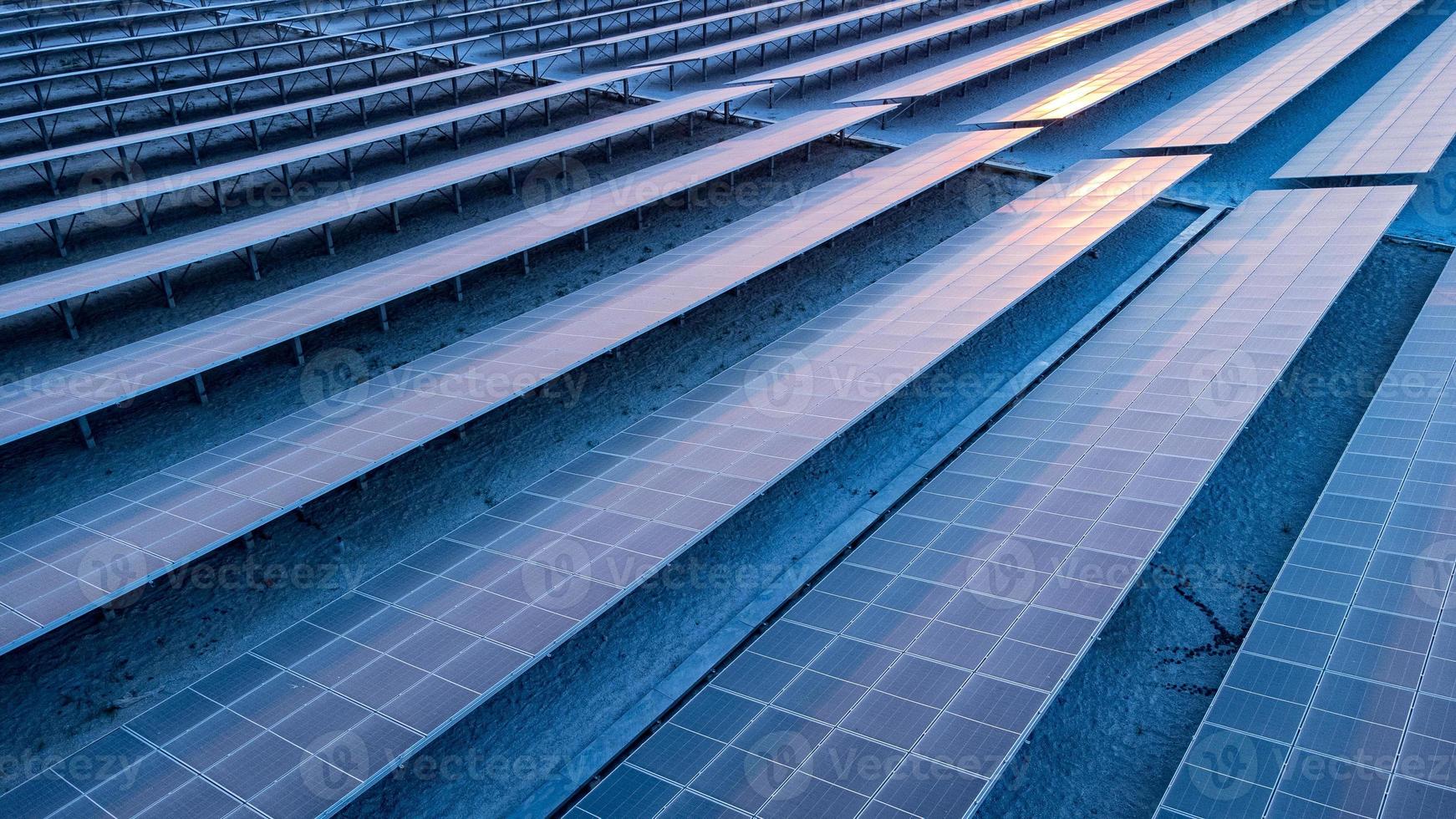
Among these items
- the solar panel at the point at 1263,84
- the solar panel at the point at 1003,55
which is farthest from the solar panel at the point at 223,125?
the solar panel at the point at 1263,84

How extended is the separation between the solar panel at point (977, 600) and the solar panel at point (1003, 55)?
17.1 m

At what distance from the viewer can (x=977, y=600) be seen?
14727mm

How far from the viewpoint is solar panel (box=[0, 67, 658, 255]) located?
25.0 metres

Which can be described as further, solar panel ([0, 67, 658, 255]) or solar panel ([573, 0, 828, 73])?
solar panel ([573, 0, 828, 73])

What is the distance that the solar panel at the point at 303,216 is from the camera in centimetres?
2164

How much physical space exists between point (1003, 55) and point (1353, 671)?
33.6 metres

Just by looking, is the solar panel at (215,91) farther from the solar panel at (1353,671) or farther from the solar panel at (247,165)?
the solar panel at (1353,671)

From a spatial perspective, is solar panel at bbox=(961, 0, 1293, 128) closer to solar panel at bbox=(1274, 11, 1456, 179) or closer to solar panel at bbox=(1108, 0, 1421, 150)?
solar panel at bbox=(1108, 0, 1421, 150)

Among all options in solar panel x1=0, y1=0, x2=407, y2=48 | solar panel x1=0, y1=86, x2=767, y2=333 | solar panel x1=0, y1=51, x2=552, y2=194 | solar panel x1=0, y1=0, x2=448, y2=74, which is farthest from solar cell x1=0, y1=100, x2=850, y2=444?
solar panel x1=0, y1=0, x2=407, y2=48

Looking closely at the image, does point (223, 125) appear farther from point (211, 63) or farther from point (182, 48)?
point (182, 48)

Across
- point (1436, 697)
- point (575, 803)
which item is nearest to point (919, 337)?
point (1436, 697)

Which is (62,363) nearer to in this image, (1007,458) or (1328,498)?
(1007,458)

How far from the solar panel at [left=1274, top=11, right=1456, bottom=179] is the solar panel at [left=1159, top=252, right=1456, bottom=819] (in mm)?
16397

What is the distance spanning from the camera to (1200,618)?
1591 cm
